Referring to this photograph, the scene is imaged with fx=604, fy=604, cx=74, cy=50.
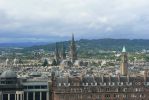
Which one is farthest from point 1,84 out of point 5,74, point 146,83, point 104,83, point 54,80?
point 146,83

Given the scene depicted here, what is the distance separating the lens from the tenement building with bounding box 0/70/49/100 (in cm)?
13162

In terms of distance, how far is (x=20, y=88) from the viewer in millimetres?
132375

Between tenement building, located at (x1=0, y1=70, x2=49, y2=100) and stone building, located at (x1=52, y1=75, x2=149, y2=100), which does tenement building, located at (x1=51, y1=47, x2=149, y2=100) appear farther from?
tenement building, located at (x1=0, y1=70, x2=49, y2=100)

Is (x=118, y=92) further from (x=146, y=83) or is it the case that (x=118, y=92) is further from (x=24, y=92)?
(x=24, y=92)

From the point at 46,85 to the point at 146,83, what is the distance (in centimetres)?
2211

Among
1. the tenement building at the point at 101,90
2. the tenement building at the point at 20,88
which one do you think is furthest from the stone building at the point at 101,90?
the tenement building at the point at 20,88

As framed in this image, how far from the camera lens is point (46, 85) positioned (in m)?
134

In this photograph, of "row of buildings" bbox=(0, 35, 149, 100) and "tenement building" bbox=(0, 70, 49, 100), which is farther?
"tenement building" bbox=(0, 70, 49, 100)

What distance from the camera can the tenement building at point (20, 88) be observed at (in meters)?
132

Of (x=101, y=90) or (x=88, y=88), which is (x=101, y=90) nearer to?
(x=101, y=90)

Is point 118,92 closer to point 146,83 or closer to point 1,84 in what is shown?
point 146,83

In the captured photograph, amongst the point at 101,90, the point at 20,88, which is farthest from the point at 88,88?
the point at 20,88

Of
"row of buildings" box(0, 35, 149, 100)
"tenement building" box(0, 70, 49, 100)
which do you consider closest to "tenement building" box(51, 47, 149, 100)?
"row of buildings" box(0, 35, 149, 100)

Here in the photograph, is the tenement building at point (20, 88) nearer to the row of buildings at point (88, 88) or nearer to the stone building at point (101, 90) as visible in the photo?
the row of buildings at point (88, 88)
